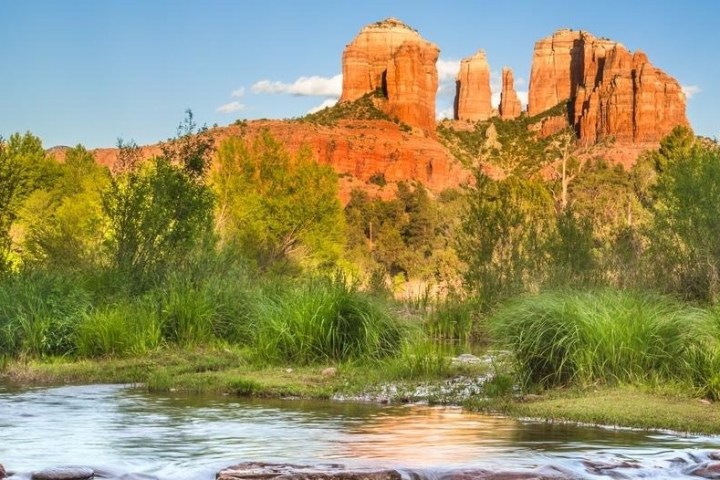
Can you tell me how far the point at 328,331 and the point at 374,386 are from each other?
2.26m

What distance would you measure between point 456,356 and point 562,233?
6.81m

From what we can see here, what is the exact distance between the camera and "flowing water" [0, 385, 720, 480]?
27.5ft

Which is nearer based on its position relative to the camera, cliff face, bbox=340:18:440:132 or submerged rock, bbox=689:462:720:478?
submerged rock, bbox=689:462:720:478

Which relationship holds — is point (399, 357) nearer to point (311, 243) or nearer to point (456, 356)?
point (456, 356)

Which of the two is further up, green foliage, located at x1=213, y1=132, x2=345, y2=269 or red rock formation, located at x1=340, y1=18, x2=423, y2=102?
red rock formation, located at x1=340, y1=18, x2=423, y2=102

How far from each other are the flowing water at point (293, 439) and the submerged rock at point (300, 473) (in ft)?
0.90

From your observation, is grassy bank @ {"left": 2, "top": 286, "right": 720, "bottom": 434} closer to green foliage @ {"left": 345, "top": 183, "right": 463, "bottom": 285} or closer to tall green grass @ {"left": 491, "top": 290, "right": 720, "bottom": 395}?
tall green grass @ {"left": 491, "top": 290, "right": 720, "bottom": 395}

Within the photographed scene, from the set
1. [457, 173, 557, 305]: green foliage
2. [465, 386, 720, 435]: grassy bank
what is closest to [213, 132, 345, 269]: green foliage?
[457, 173, 557, 305]: green foliage

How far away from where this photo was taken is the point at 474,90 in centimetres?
18062

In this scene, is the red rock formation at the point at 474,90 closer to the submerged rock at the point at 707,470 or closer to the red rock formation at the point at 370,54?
the red rock formation at the point at 370,54

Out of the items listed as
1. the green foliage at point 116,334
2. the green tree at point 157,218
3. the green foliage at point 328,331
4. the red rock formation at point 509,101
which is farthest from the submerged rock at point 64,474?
the red rock formation at point 509,101

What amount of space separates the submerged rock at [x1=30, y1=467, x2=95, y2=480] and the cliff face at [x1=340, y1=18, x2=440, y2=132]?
129m

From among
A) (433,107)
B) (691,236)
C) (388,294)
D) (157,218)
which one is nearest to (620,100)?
(433,107)

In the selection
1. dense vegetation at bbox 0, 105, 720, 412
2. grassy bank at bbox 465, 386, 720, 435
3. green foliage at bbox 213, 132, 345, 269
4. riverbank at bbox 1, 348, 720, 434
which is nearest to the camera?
grassy bank at bbox 465, 386, 720, 435
